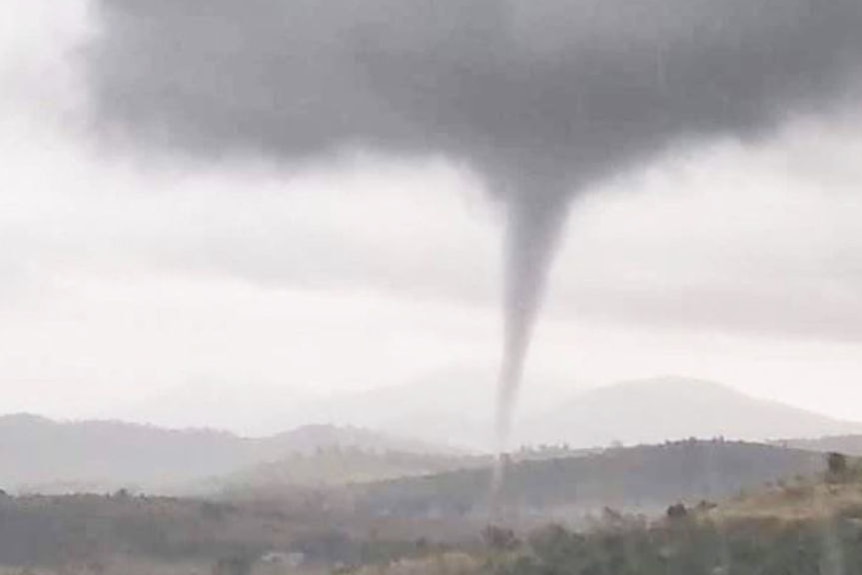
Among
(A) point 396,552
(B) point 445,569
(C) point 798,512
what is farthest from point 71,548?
(C) point 798,512

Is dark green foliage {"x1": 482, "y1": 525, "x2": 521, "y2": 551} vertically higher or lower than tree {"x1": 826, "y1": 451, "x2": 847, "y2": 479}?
lower

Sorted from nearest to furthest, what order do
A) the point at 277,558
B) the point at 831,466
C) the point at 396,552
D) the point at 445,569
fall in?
the point at 445,569
the point at 831,466
the point at 396,552
the point at 277,558

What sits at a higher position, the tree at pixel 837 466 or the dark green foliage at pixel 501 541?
the tree at pixel 837 466

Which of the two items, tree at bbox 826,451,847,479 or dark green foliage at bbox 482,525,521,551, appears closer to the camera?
tree at bbox 826,451,847,479

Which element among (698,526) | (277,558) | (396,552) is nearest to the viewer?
(698,526)

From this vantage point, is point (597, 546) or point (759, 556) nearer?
point (759, 556)

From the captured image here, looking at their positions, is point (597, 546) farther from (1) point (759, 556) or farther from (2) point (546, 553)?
(1) point (759, 556)

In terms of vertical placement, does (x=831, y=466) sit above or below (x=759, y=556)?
above

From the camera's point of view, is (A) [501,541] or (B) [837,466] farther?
(A) [501,541]

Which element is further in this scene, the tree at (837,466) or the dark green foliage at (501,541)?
the dark green foliage at (501,541)

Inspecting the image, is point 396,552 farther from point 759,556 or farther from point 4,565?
point 759,556

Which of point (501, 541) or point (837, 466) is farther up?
point (837, 466)
